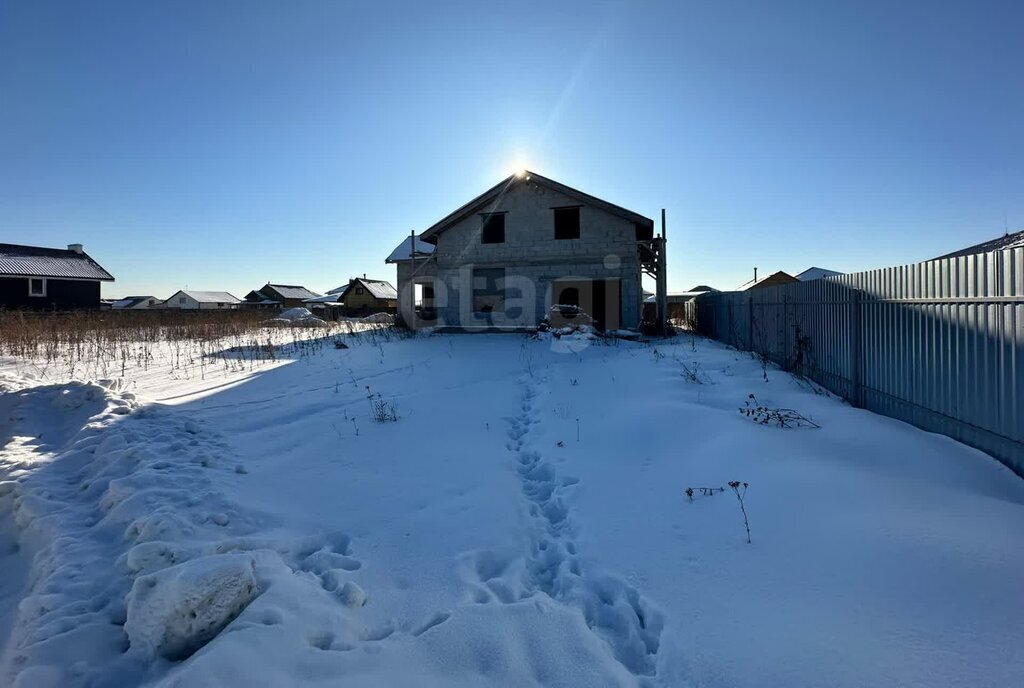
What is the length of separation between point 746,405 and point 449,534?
4228 millimetres

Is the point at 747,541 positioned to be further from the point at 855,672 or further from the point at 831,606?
the point at 855,672

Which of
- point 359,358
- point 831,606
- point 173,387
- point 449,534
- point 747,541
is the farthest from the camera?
point 359,358

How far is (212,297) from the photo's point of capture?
77.5 meters

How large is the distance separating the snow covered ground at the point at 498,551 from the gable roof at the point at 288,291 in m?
67.1

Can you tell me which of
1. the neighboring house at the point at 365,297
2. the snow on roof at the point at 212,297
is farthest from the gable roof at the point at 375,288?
the snow on roof at the point at 212,297

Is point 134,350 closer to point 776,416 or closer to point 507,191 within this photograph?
point 507,191

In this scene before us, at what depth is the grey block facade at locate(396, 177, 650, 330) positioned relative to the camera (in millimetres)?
16766

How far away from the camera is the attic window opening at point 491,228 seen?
17953 mm

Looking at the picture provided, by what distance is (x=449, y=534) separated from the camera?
11.5 feet

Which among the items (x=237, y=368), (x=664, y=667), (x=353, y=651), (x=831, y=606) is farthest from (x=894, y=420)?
(x=237, y=368)

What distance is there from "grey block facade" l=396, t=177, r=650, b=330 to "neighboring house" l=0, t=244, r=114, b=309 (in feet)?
83.9

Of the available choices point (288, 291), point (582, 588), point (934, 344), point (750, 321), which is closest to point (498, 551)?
point (582, 588)

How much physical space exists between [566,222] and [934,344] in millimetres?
13624

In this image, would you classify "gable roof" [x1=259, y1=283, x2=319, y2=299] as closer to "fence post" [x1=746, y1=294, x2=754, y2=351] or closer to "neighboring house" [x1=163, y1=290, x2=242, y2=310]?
"neighboring house" [x1=163, y1=290, x2=242, y2=310]
